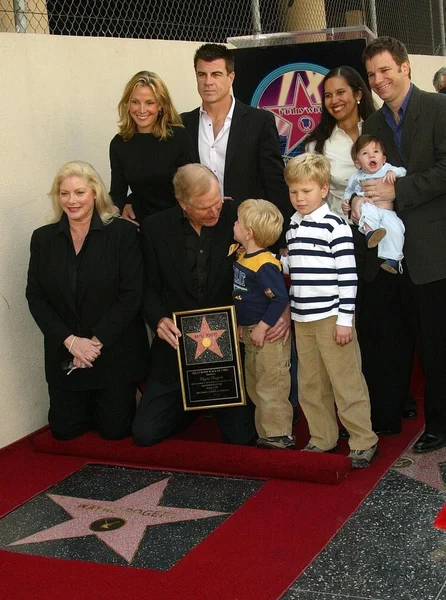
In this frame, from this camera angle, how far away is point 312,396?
4570 millimetres

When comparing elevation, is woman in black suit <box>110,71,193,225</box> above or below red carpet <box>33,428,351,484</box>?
above

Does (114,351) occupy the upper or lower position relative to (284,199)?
lower

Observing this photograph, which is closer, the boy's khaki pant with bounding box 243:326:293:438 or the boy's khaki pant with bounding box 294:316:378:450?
the boy's khaki pant with bounding box 294:316:378:450

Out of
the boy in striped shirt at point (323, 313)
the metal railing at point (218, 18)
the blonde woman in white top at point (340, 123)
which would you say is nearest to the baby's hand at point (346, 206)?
the boy in striped shirt at point (323, 313)

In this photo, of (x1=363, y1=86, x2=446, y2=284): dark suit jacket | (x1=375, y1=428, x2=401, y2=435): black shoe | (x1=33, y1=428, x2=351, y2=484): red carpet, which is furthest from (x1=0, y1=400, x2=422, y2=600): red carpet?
(x1=363, y1=86, x2=446, y2=284): dark suit jacket

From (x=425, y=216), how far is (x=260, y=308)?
35.7 inches

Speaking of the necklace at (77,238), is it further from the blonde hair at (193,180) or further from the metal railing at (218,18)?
the metal railing at (218,18)

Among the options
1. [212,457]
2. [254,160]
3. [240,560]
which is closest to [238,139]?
[254,160]

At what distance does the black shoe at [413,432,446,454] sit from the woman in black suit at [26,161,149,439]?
1.53 metres

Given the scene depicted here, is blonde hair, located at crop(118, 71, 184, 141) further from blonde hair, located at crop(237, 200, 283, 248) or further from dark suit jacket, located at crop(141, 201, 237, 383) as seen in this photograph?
blonde hair, located at crop(237, 200, 283, 248)

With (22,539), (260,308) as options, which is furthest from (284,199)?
(22,539)

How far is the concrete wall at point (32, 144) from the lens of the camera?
5.25 metres

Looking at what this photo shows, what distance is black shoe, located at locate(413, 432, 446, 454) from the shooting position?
14.9ft

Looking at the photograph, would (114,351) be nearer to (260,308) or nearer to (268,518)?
(260,308)
